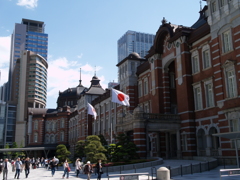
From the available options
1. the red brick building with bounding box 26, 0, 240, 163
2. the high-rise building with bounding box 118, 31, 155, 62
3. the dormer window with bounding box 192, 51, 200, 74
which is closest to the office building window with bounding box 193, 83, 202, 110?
the red brick building with bounding box 26, 0, 240, 163

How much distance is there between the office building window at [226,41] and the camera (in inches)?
991

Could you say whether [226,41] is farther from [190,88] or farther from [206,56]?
[190,88]

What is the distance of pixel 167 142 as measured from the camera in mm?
34031

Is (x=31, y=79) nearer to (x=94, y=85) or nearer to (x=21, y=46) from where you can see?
(x=21, y=46)

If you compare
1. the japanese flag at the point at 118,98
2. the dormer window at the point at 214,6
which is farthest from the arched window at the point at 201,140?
the dormer window at the point at 214,6

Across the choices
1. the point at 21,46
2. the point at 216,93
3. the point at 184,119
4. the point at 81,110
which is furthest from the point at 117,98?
the point at 21,46

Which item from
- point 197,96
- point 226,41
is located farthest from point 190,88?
point 226,41

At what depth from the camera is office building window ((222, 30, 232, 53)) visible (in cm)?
2517

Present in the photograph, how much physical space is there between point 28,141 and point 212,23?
70.1m

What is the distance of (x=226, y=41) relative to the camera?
25.7m

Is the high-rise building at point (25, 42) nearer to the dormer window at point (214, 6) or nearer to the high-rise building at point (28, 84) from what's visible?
the high-rise building at point (28, 84)

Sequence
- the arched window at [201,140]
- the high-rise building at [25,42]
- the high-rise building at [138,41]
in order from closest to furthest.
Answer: the arched window at [201,140] < the high-rise building at [25,42] < the high-rise building at [138,41]

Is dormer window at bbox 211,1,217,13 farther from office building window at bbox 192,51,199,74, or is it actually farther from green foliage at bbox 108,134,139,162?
green foliage at bbox 108,134,139,162

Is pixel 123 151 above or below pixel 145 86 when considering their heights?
below
